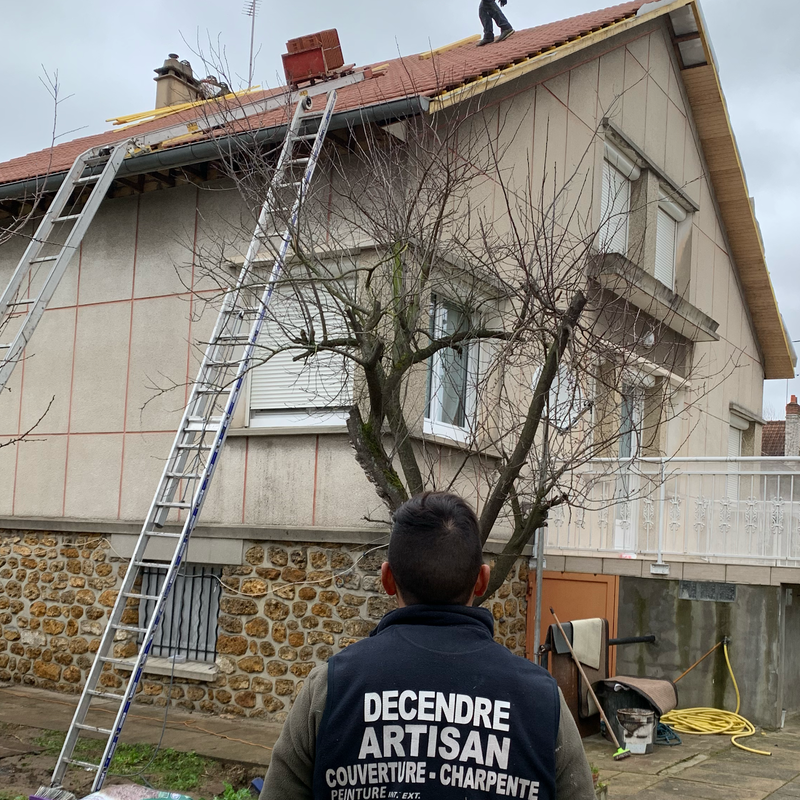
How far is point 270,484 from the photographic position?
9.01m

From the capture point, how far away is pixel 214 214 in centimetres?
960

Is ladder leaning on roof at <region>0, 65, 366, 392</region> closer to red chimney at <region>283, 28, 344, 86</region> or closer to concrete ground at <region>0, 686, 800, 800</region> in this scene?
red chimney at <region>283, 28, 344, 86</region>

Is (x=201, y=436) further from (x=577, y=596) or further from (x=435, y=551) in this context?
(x=435, y=551)

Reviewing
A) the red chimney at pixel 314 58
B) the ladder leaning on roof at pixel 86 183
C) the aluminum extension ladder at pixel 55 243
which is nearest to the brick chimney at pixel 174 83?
the aluminum extension ladder at pixel 55 243

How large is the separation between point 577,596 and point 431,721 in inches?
337

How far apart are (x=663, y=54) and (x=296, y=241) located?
935 centimetres

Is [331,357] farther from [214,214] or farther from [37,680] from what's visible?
[37,680]

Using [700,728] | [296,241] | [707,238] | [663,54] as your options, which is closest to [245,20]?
[296,241]

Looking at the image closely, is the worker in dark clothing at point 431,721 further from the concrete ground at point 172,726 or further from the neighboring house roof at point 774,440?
the neighboring house roof at point 774,440

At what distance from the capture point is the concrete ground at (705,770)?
691 centimetres

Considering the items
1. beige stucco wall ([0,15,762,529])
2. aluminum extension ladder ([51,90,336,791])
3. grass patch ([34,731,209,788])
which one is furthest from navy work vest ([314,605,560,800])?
beige stucco wall ([0,15,762,529])

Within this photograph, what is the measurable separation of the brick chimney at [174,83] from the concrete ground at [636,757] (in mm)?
8710

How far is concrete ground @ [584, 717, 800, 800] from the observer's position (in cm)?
691

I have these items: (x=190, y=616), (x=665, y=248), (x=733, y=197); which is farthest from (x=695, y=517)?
(x=733, y=197)
